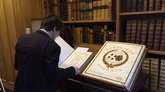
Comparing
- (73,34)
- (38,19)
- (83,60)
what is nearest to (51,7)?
(38,19)

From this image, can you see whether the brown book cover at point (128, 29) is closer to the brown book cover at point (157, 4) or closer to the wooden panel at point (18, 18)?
the brown book cover at point (157, 4)

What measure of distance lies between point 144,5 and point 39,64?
1028 millimetres

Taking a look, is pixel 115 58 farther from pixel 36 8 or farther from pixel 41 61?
pixel 36 8

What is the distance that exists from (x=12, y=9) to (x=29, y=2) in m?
0.29

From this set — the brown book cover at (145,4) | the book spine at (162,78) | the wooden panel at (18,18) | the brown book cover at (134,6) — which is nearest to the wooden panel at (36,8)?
the wooden panel at (18,18)

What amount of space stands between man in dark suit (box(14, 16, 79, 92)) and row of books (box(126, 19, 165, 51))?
0.63 m

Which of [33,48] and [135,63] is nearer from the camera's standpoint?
[135,63]

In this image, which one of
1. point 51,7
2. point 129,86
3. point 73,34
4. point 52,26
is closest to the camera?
point 129,86

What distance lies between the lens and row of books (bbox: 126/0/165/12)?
1506 millimetres

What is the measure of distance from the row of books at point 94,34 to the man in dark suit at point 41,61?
59cm

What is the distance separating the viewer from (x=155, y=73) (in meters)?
1.57

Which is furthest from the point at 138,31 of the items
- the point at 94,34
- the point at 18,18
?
the point at 18,18

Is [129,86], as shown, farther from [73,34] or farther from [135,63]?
[73,34]

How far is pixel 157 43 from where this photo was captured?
5.04ft
